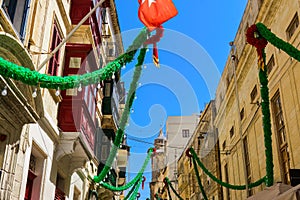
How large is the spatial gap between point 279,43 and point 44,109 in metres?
5.91

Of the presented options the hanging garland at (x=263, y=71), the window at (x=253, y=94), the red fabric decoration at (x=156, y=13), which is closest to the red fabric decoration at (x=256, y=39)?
the hanging garland at (x=263, y=71)

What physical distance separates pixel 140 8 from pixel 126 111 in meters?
2.43

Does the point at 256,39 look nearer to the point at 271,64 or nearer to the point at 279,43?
the point at 279,43

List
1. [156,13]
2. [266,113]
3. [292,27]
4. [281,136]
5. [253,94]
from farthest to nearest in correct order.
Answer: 1. [253,94]
2. [281,136]
3. [292,27]
4. [266,113]
5. [156,13]

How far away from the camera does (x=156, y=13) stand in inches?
225

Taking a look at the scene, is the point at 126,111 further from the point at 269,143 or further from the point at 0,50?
the point at 269,143

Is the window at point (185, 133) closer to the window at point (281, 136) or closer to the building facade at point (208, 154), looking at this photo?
the building facade at point (208, 154)

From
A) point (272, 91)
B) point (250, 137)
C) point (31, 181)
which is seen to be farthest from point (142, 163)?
point (31, 181)

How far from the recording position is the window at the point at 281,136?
11.8m

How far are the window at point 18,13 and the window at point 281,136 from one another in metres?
9.19

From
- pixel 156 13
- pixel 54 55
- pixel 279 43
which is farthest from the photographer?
pixel 54 55

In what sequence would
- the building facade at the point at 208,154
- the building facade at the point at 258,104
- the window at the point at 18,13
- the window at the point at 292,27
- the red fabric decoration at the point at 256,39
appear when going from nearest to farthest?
the red fabric decoration at the point at 256,39 < the window at the point at 18,13 < the window at the point at 292,27 < the building facade at the point at 258,104 < the building facade at the point at 208,154

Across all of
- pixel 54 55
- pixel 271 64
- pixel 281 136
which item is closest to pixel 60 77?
pixel 54 55

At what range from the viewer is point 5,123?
283 inches
